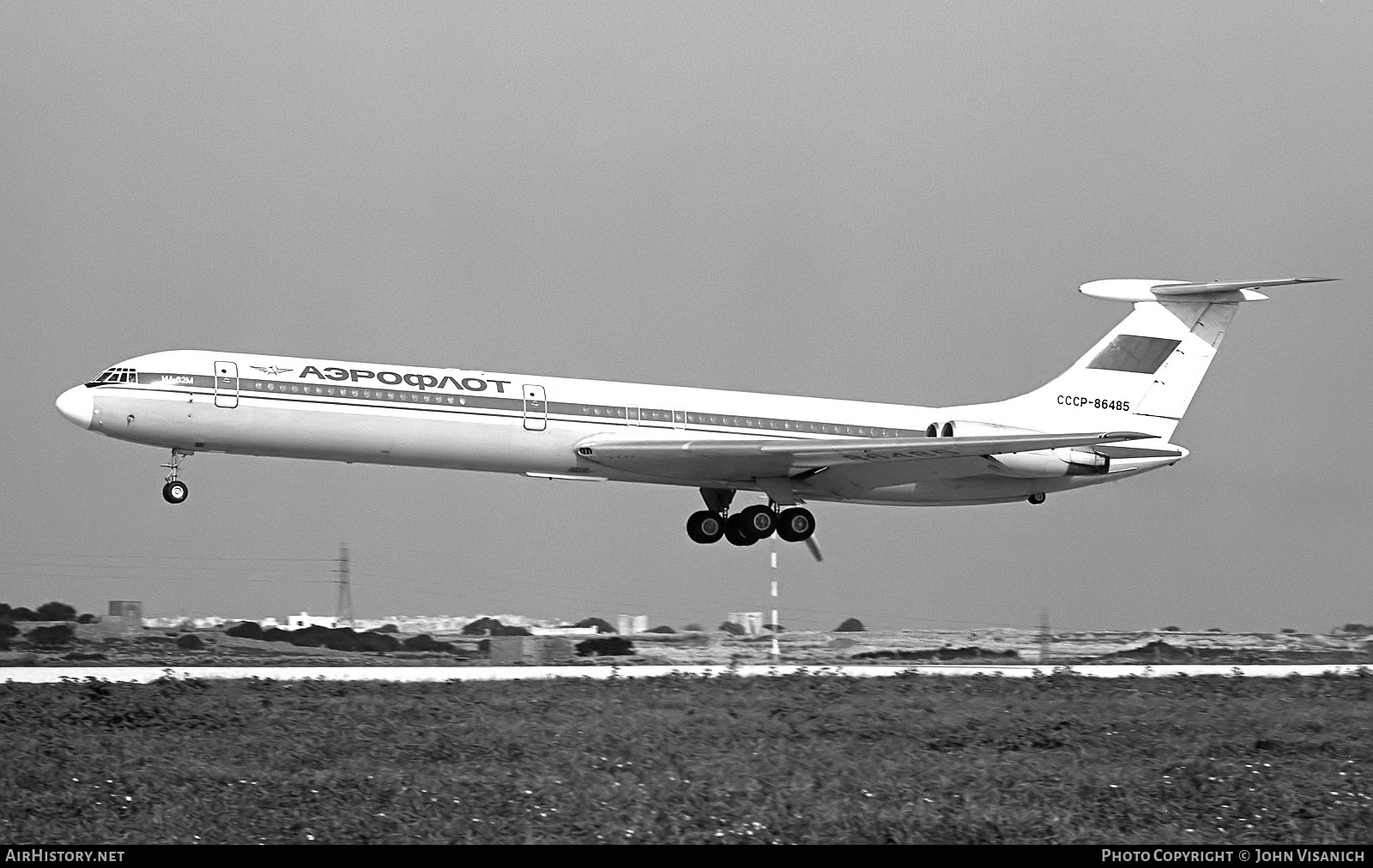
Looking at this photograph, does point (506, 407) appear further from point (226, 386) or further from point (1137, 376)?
point (1137, 376)

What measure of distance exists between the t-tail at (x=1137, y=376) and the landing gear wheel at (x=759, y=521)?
513 cm

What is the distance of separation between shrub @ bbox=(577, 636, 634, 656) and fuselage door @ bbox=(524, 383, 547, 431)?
3.87 m

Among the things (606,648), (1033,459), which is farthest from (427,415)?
(1033,459)

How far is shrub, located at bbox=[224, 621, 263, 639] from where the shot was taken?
27.4 metres

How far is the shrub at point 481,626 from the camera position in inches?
1192

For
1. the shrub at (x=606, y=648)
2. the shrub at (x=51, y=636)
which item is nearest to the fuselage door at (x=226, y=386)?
the shrub at (x=51, y=636)

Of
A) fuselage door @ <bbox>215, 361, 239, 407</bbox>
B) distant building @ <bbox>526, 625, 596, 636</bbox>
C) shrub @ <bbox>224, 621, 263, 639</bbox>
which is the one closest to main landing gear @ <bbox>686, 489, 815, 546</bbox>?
distant building @ <bbox>526, 625, 596, 636</bbox>

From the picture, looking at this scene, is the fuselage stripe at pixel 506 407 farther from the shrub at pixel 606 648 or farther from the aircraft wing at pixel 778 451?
the shrub at pixel 606 648

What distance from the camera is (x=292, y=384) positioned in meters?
25.1

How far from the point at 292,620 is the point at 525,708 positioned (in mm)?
13457

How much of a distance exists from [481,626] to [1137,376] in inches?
556

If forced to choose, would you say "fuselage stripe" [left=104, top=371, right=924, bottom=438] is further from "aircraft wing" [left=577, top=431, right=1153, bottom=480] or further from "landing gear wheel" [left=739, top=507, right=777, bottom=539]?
"landing gear wheel" [left=739, top=507, right=777, bottom=539]

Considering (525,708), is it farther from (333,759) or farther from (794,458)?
(794,458)

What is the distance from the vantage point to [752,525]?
29.7 m
